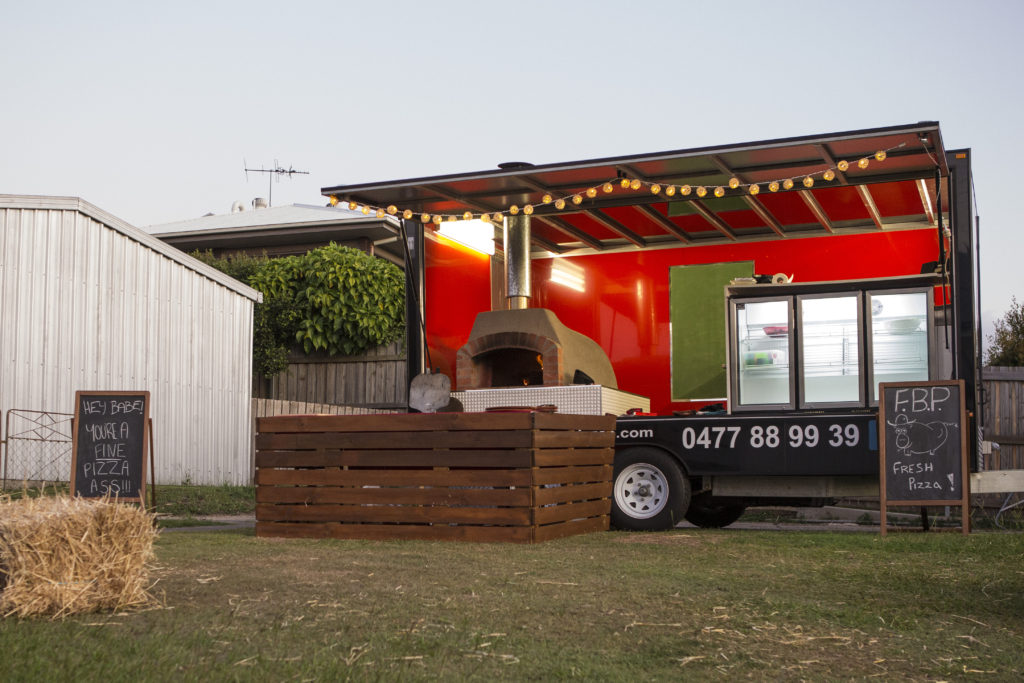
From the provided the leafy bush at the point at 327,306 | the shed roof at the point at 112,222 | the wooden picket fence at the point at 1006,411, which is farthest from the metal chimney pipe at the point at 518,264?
the leafy bush at the point at 327,306

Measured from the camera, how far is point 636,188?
11172 millimetres

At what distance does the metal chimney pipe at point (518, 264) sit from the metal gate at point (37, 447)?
5855mm

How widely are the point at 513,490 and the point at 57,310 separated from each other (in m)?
9.19

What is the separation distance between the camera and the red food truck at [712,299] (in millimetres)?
10109

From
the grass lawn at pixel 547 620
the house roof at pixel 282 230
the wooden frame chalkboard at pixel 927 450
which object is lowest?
the grass lawn at pixel 547 620

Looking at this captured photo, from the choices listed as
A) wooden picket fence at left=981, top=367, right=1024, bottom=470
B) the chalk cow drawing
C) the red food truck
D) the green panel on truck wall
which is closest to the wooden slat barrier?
→ the red food truck

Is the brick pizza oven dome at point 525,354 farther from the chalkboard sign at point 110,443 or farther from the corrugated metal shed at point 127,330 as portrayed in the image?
the corrugated metal shed at point 127,330

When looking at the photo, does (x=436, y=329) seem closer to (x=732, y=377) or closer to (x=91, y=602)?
(x=732, y=377)

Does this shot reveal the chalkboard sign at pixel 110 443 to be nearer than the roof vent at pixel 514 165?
Yes

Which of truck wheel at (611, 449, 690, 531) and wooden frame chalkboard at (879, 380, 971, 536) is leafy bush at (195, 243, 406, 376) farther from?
wooden frame chalkboard at (879, 380, 971, 536)

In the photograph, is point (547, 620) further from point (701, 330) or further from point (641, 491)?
point (701, 330)

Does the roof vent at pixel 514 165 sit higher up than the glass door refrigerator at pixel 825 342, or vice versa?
the roof vent at pixel 514 165

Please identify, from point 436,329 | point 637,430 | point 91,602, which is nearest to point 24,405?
point 436,329

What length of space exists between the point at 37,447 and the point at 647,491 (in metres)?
8.37
